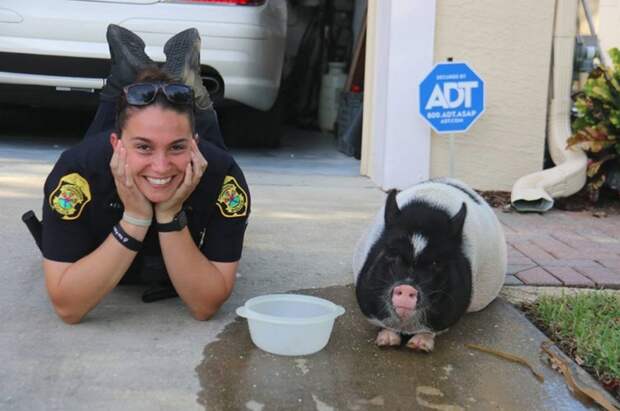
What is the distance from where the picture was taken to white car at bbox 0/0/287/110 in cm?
536

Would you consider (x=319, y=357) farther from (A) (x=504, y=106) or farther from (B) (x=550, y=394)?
(A) (x=504, y=106)

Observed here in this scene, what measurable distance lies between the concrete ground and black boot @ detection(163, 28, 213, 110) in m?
0.82

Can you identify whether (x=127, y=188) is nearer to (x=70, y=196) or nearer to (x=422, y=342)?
(x=70, y=196)

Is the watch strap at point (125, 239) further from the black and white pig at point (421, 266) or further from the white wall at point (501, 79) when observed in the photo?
the white wall at point (501, 79)

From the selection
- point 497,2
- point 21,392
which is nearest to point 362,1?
point 497,2

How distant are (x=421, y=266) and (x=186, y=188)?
0.81m

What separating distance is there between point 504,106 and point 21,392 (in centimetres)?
389

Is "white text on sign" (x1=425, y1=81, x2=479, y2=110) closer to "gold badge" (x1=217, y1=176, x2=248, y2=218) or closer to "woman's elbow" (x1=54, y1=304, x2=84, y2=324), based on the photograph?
"gold badge" (x1=217, y1=176, x2=248, y2=218)

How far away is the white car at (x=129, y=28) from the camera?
5355 millimetres

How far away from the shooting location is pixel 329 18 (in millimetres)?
9422

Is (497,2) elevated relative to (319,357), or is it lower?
elevated

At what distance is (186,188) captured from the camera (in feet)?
8.21

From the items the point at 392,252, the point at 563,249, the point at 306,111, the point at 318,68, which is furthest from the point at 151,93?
the point at 318,68

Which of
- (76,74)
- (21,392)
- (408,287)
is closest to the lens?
Result: (21,392)
